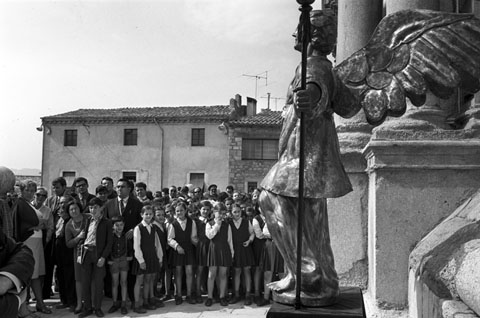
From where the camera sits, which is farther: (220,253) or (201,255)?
(201,255)

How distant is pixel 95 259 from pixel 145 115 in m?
25.4

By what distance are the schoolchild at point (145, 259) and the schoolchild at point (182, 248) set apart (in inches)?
16.9

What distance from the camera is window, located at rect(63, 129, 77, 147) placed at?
34.7 metres

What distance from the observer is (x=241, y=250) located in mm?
9281

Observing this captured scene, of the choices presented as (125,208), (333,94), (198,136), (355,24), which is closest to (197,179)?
(198,136)

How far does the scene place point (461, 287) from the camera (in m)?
4.01

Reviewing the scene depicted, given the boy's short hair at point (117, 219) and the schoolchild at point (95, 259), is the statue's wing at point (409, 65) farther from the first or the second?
the boy's short hair at point (117, 219)

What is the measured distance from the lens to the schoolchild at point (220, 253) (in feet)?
30.1

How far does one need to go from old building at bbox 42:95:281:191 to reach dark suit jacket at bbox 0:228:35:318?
27.3 metres

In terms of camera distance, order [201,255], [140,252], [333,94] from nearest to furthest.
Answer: [333,94], [140,252], [201,255]

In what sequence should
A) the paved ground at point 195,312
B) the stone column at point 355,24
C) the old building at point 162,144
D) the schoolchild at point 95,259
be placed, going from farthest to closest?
the old building at point 162,144
the schoolchild at point 95,259
the paved ground at point 195,312
the stone column at point 355,24

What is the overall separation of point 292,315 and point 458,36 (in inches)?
89.1

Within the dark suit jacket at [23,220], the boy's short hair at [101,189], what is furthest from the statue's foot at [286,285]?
the boy's short hair at [101,189]

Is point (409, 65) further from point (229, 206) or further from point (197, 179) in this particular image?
point (197, 179)
